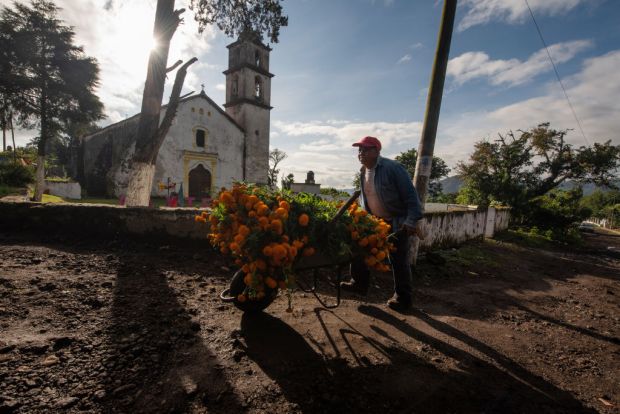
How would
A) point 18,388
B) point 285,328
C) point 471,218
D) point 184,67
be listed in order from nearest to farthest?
1. point 18,388
2. point 285,328
3. point 184,67
4. point 471,218

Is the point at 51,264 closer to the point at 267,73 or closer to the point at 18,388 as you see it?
the point at 18,388

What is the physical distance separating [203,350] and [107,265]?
2.57 m

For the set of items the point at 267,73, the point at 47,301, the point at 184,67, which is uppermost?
the point at 267,73

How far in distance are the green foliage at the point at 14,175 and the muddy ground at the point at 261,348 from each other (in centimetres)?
1792

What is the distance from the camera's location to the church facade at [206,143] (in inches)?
738

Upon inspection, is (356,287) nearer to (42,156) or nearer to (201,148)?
(201,148)

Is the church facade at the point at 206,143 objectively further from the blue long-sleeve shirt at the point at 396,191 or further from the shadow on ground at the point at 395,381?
the shadow on ground at the point at 395,381

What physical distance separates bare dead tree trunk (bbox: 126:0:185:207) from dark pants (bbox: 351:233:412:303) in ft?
19.9

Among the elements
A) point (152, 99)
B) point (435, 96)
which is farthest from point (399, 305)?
point (152, 99)

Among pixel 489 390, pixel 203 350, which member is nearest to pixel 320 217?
pixel 203 350

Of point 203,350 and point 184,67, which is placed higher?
point 184,67

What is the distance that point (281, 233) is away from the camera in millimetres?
2117

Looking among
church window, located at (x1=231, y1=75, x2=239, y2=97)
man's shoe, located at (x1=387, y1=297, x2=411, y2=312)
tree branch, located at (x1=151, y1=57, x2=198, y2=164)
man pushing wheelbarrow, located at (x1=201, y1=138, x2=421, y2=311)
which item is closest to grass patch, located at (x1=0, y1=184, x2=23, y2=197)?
tree branch, located at (x1=151, y1=57, x2=198, y2=164)

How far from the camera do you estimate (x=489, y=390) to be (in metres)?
2.03
